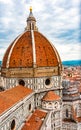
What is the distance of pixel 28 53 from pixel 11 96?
20.7ft

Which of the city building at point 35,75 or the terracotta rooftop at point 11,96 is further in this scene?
the city building at point 35,75

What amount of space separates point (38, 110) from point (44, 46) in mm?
6098

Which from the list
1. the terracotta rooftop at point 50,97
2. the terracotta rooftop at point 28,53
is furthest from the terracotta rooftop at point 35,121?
the terracotta rooftop at point 28,53

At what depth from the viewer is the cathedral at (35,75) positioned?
64.1ft

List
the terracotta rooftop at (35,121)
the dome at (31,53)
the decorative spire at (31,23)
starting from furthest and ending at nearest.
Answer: the decorative spire at (31,23) < the dome at (31,53) < the terracotta rooftop at (35,121)

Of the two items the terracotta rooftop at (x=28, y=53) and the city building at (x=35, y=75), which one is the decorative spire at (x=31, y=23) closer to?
the city building at (x=35, y=75)

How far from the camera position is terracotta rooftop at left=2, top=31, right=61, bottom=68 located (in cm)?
2180

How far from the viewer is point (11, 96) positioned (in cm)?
1645

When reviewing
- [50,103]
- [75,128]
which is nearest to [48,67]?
[50,103]

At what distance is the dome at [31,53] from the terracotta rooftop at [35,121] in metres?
4.32

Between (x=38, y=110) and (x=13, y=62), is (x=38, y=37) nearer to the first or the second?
(x=13, y=62)

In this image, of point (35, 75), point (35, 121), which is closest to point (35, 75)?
point (35, 75)

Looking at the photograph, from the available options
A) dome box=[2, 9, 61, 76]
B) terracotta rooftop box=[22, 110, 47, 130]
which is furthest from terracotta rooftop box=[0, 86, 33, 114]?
dome box=[2, 9, 61, 76]

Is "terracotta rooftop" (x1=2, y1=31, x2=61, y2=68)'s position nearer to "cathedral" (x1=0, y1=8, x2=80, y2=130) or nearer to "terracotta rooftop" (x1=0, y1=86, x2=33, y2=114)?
"cathedral" (x1=0, y1=8, x2=80, y2=130)
